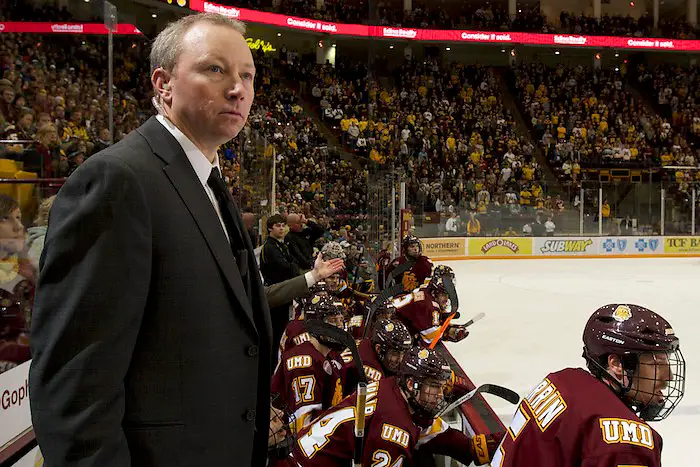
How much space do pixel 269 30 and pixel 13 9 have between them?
2125 cm

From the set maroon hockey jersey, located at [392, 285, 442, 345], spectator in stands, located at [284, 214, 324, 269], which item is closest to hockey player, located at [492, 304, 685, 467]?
maroon hockey jersey, located at [392, 285, 442, 345]

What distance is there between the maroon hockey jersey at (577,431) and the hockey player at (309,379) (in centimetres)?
137

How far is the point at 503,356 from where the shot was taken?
5359 millimetres

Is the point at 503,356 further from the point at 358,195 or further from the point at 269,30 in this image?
the point at 269,30

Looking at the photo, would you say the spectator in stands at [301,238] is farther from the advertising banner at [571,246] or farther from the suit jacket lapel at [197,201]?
the advertising banner at [571,246]

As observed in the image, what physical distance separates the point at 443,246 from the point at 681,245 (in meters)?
5.94

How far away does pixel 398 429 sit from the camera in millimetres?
2305

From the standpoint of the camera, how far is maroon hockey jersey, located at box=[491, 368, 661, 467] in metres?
1.42

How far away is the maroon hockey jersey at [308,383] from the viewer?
2.94 m

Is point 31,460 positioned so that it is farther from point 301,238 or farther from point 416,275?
point 416,275

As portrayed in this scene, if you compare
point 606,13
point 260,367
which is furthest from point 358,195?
→ point 606,13

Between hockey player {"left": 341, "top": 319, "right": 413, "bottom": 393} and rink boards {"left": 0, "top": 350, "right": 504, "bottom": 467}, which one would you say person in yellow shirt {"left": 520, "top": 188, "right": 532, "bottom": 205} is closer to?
hockey player {"left": 341, "top": 319, "right": 413, "bottom": 393}

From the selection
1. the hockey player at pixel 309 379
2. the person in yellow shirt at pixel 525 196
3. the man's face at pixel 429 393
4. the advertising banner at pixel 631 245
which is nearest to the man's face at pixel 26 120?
the hockey player at pixel 309 379

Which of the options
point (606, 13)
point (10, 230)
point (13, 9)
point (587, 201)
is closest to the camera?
point (10, 230)
